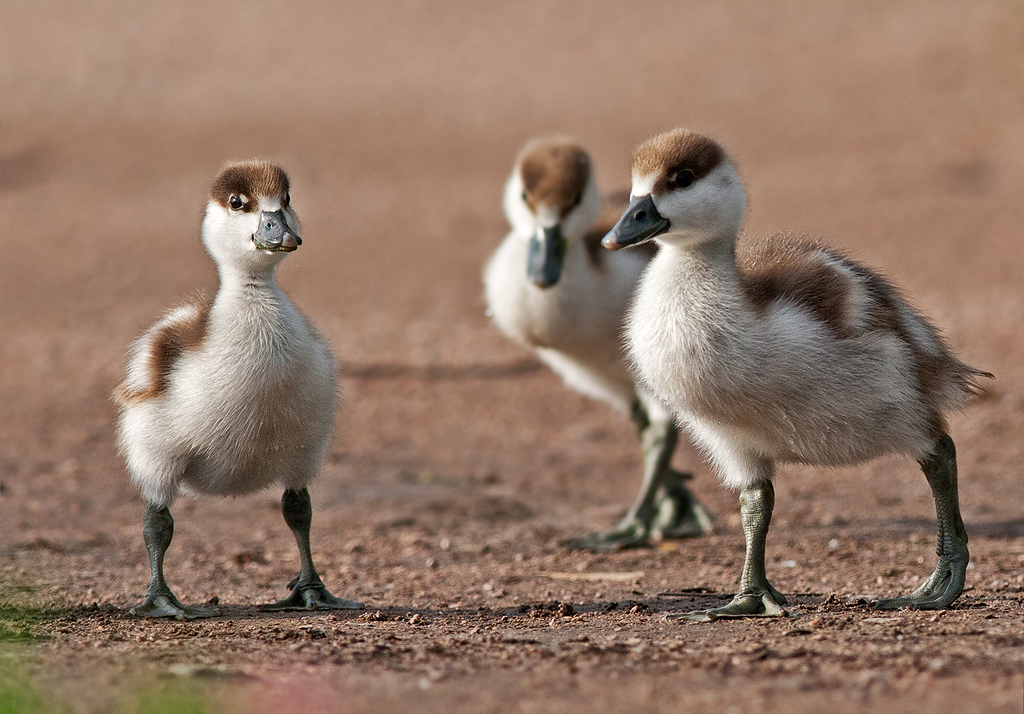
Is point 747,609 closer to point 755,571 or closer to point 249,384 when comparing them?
point 755,571

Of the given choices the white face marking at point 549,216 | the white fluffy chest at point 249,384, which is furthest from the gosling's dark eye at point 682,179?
the white face marking at point 549,216

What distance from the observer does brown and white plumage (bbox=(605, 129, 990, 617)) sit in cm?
530

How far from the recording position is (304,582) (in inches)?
238

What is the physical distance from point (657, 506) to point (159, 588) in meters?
4.02

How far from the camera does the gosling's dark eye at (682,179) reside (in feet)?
18.4

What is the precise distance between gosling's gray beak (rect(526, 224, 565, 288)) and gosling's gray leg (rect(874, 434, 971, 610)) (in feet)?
9.21

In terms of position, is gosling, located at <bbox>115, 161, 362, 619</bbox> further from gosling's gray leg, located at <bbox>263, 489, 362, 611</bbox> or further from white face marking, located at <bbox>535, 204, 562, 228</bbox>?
white face marking, located at <bbox>535, 204, 562, 228</bbox>

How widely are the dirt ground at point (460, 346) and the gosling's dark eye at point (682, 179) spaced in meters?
1.84

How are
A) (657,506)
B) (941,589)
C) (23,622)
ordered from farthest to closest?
1. (657,506)
2. (941,589)
3. (23,622)

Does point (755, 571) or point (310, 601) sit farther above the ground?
point (755, 571)

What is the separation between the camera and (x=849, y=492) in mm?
9164

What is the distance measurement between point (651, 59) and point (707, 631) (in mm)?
19332

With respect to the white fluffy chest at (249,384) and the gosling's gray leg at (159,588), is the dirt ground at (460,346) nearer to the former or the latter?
the gosling's gray leg at (159,588)

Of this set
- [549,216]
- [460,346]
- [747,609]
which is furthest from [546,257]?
[460,346]
